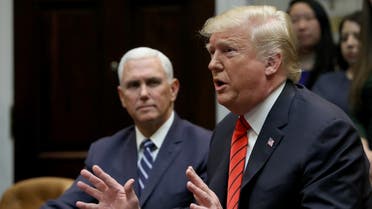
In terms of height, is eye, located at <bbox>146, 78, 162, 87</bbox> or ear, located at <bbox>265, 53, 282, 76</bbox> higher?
ear, located at <bbox>265, 53, 282, 76</bbox>

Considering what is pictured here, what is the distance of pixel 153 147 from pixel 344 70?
1.06 m

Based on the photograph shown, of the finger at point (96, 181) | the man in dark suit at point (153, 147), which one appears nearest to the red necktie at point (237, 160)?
the finger at point (96, 181)

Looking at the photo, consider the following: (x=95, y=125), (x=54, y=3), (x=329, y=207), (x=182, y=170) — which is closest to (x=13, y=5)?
(x=54, y=3)

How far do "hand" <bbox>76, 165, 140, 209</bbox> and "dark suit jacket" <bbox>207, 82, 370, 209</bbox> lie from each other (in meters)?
0.39

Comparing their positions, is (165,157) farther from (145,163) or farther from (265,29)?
(265,29)

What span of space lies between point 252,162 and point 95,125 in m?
Answer: 2.30

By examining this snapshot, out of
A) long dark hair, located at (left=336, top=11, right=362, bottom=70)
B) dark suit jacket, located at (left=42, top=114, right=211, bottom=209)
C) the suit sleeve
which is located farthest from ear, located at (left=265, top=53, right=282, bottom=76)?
long dark hair, located at (left=336, top=11, right=362, bottom=70)

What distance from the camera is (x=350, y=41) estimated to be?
143 inches

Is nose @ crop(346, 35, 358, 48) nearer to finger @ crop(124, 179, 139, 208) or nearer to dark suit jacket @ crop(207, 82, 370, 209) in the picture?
dark suit jacket @ crop(207, 82, 370, 209)

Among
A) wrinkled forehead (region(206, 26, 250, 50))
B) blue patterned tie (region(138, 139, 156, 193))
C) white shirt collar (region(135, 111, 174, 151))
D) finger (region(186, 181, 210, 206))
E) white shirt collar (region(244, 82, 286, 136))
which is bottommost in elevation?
blue patterned tie (region(138, 139, 156, 193))

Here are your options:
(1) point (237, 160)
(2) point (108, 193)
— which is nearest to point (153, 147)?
(2) point (108, 193)

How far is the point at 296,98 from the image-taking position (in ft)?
7.68

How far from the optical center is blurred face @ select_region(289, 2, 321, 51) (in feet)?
12.3

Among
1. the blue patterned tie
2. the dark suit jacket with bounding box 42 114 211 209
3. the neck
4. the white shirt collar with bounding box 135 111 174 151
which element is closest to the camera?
the dark suit jacket with bounding box 42 114 211 209
